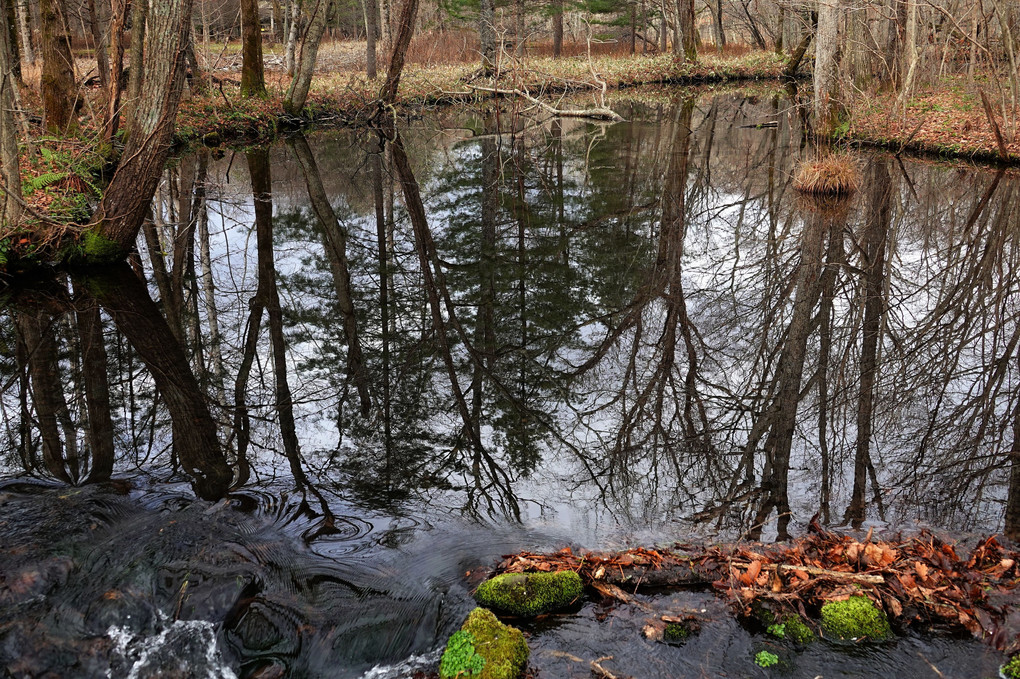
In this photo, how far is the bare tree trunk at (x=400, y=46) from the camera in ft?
61.6

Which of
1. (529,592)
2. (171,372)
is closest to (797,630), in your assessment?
(529,592)

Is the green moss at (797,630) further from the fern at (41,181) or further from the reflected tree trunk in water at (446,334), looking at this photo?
the fern at (41,181)

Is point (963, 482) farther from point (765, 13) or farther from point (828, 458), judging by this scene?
point (765, 13)

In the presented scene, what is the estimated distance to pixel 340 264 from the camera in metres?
10.4

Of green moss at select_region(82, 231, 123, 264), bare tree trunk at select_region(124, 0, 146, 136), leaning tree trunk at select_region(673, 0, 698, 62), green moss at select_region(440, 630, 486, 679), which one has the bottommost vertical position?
green moss at select_region(440, 630, 486, 679)

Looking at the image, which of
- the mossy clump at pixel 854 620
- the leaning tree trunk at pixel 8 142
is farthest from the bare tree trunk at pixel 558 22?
the mossy clump at pixel 854 620

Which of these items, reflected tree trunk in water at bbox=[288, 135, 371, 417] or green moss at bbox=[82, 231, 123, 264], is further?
green moss at bbox=[82, 231, 123, 264]

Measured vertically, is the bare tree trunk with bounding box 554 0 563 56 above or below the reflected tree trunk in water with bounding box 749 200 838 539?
above

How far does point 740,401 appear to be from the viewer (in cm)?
657

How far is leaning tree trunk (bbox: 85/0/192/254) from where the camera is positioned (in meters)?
9.25

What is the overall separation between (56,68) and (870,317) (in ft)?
44.2

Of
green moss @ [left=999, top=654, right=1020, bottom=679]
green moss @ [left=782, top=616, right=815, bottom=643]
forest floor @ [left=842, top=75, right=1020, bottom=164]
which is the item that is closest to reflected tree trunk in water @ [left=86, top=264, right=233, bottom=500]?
green moss @ [left=782, top=616, right=815, bottom=643]

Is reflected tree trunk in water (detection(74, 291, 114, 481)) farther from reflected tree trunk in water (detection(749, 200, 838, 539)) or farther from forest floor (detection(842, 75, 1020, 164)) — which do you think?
forest floor (detection(842, 75, 1020, 164))

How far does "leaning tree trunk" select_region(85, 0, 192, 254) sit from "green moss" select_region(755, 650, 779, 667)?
8823 millimetres
